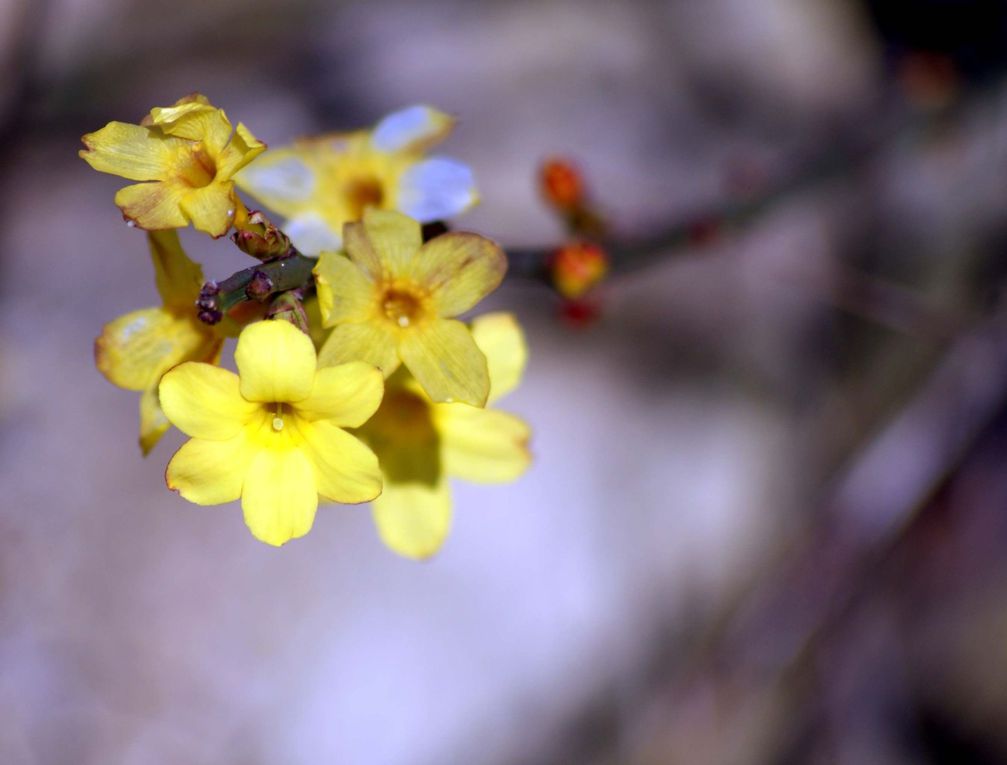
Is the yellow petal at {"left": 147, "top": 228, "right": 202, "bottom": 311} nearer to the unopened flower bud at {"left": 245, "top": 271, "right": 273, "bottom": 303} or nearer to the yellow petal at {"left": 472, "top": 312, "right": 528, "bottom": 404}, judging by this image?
the unopened flower bud at {"left": 245, "top": 271, "right": 273, "bottom": 303}

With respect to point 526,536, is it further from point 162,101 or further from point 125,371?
point 162,101

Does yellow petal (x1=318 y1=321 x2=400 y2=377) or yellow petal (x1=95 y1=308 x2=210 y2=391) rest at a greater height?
yellow petal (x1=95 y1=308 x2=210 y2=391)

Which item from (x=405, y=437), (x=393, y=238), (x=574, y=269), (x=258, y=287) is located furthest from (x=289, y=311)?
(x=574, y=269)

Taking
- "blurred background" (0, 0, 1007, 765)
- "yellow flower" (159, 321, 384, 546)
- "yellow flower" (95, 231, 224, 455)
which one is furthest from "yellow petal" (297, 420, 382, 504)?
"blurred background" (0, 0, 1007, 765)

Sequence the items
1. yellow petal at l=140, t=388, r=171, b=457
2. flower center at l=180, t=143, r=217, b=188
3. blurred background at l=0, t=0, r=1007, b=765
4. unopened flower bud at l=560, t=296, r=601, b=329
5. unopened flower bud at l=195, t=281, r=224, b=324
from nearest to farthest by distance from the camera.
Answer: unopened flower bud at l=195, t=281, r=224, b=324 < flower center at l=180, t=143, r=217, b=188 < yellow petal at l=140, t=388, r=171, b=457 < unopened flower bud at l=560, t=296, r=601, b=329 < blurred background at l=0, t=0, r=1007, b=765

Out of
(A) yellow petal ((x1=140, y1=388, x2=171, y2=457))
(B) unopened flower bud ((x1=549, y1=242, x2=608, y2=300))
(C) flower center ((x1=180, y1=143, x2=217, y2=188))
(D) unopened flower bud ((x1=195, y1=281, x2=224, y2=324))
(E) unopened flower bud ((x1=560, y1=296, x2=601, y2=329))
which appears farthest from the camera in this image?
(E) unopened flower bud ((x1=560, y1=296, x2=601, y2=329))

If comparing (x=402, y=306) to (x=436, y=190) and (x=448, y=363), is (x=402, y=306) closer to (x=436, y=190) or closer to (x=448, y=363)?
(x=448, y=363)
